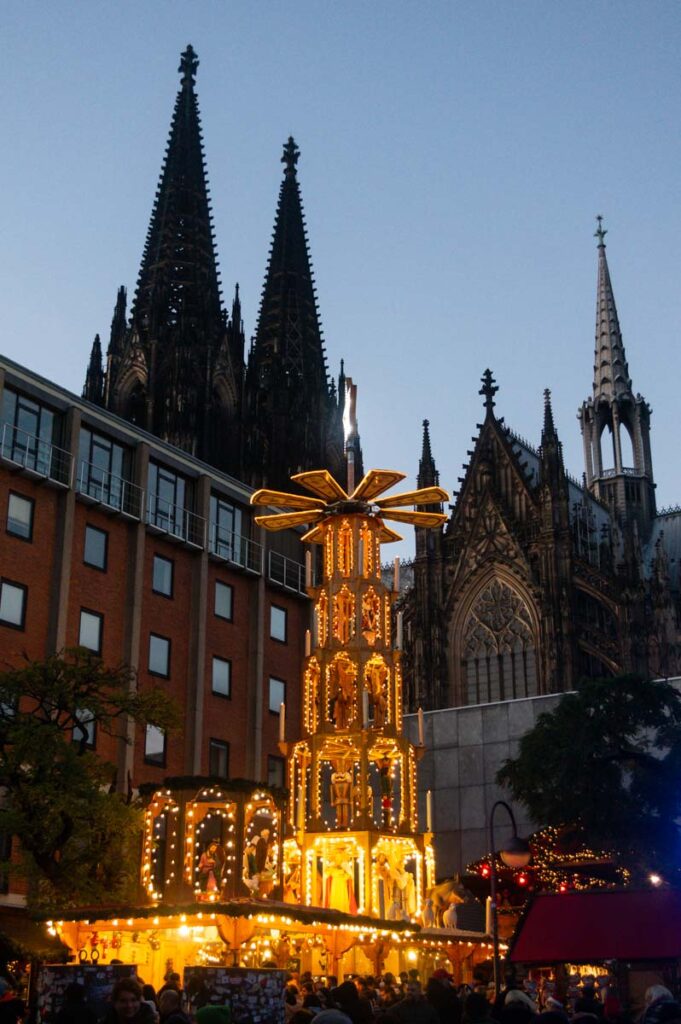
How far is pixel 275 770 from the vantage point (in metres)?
45.9

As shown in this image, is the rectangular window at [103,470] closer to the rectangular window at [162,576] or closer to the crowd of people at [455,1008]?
the rectangular window at [162,576]

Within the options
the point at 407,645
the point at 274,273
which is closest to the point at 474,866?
the point at 407,645

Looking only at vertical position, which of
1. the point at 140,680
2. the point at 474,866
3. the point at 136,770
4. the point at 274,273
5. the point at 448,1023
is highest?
the point at 274,273

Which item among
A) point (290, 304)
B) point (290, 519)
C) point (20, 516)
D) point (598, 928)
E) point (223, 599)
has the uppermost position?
point (290, 304)

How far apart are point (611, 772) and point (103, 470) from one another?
17912 millimetres

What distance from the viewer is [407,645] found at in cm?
7006

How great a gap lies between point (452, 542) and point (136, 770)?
1386 inches

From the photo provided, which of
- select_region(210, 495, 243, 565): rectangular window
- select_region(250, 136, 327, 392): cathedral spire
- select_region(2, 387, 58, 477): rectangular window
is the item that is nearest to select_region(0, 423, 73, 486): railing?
select_region(2, 387, 58, 477): rectangular window

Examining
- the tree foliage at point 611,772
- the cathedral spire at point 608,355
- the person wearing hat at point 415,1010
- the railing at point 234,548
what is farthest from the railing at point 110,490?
the cathedral spire at point 608,355

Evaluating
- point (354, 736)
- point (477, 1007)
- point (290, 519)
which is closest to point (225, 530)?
point (290, 519)

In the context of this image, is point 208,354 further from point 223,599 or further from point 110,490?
point 110,490

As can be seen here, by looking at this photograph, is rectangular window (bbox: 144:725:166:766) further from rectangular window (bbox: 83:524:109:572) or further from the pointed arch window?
the pointed arch window

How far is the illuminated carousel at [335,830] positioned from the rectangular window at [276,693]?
1865 cm

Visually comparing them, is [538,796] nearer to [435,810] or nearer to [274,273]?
[435,810]
